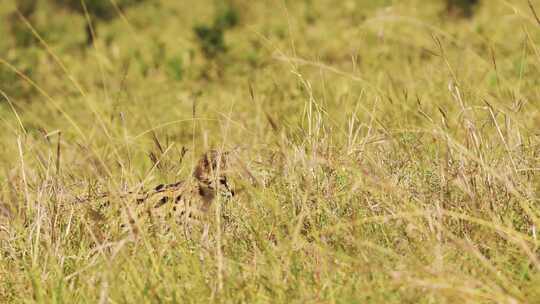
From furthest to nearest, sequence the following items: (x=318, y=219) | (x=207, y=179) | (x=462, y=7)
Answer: (x=462, y=7)
(x=207, y=179)
(x=318, y=219)

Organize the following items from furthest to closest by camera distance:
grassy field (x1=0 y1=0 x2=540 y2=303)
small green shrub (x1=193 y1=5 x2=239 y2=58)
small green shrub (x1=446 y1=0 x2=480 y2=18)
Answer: small green shrub (x1=446 y1=0 x2=480 y2=18) < small green shrub (x1=193 y1=5 x2=239 y2=58) < grassy field (x1=0 y1=0 x2=540 y2=303)

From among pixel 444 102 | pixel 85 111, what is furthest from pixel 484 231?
pixel 85 111

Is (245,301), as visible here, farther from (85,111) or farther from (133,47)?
(133,47)

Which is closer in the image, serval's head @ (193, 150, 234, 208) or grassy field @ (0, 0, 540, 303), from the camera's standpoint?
grassy field @ (0, 0, 540, 303)

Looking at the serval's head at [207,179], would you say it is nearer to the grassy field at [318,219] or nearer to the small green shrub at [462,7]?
the grassy field at [318,219]

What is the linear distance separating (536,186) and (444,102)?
2.13 m

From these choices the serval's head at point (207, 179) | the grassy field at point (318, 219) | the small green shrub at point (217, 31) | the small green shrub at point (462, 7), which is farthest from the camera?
the small green shrub at point (462, 7)

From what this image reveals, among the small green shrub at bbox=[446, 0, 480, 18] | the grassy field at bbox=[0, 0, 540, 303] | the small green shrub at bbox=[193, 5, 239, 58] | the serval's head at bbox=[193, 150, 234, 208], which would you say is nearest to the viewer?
the grassy field at bbox=[0, 0, 540, 303]

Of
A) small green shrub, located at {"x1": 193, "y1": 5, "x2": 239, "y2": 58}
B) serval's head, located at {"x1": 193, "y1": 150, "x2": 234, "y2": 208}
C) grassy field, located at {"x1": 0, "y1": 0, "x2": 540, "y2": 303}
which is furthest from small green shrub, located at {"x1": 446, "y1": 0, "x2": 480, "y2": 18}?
serval's head, located at {"x1": 193, "y1": 150, "x2": 234, "y2": 208}

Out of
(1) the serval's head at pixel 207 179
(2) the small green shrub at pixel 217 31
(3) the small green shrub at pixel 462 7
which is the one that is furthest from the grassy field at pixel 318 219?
(3) the small green shrub at pixel 462 7

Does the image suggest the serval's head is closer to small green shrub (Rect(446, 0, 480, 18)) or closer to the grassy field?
the grassy field

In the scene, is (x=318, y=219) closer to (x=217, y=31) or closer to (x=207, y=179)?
(x=207, y=179)

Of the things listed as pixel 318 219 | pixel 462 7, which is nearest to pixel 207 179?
pixel 318 219

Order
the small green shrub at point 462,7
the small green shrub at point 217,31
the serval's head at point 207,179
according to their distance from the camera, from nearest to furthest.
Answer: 1. the serval's head at point 207,179
2. the small green shrub at point 217,31
3. the small green shrub at point 462,7
